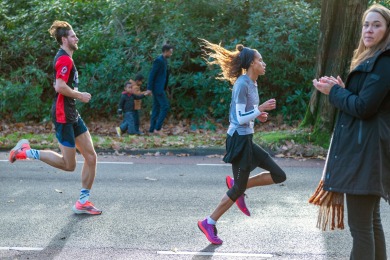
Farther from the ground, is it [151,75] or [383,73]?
[383,73]

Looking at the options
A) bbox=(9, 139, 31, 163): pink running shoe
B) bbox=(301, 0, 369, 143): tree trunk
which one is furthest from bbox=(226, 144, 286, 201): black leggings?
bbox=(301, 0, 369, 143): tree trunk

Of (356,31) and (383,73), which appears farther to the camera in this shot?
(356,31)

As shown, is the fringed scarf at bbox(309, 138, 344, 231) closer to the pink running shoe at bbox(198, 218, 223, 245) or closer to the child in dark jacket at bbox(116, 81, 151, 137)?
the pink running shoe at bbox(198, 218, 223, 245)

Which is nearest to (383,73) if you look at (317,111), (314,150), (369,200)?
(369,200)

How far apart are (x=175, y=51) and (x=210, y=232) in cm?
1085

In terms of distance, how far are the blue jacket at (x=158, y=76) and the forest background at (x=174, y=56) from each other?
110 cm

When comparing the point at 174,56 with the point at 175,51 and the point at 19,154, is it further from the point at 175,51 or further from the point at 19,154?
the point at 19,154

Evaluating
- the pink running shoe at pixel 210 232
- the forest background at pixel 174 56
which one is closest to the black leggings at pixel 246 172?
the pink running shoe at pixel 210 232

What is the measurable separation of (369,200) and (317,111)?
892cm

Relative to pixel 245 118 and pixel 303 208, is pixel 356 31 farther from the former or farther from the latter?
pixel 245 118

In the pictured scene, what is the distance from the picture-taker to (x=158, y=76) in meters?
15.2

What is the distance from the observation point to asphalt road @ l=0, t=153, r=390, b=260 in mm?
6324

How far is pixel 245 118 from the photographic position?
A: 632cm

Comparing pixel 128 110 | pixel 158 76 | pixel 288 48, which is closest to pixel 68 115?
pixel 128 110
